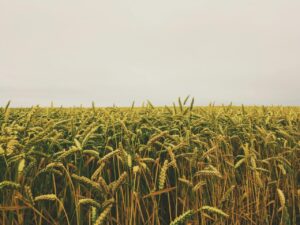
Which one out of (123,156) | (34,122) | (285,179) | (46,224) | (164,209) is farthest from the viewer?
(34,122)

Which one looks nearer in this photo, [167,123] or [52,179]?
[52,179]

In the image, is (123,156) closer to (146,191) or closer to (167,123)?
(146,191)

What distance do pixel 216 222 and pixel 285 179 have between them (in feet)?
3.33

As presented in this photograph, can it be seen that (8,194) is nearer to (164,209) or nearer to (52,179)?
(52,179)

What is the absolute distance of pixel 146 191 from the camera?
8.65 feet

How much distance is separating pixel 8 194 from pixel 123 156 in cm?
78

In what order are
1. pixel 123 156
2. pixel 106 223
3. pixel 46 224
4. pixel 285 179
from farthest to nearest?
pixel 285 179
pixel 46 224
pixel 106 223
pixel 123 156

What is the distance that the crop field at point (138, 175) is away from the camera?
7.29 ft

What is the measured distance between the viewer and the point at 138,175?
7.80 ft

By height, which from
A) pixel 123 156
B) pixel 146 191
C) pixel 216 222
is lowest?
pixel 216 222

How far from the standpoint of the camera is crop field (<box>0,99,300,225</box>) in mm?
2221

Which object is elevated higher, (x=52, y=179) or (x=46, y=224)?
(x=52, y=179)

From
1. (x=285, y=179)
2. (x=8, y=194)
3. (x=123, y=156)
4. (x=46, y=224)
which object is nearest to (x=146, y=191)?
(x=123, y=156)

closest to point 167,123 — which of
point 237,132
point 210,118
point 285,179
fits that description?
point 210,118
